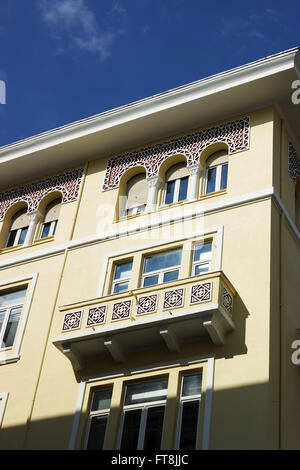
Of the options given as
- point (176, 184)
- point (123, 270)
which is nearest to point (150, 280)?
point (123, 270)

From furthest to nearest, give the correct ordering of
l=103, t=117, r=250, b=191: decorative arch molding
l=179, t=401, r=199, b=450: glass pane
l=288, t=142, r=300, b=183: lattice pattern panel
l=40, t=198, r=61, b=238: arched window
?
1. l=40, t=198, r=61, b=238: arched window
2. l=288, t=142, r=300, b=183: lattice pattern panel
3. l=103, t=117, r=250, b=191: decorative arch molding
4. l=179, t=401, r=199, b=450: glass pane

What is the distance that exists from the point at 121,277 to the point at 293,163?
4946 mm

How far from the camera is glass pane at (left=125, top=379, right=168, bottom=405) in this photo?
1490 cm

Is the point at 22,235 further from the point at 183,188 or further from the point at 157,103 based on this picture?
the point at 157,103

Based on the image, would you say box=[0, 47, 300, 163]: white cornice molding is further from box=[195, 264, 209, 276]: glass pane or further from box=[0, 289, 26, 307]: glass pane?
box=[195, 264, 209, 276]: glass pane

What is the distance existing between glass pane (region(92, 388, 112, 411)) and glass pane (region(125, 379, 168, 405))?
0.42 m

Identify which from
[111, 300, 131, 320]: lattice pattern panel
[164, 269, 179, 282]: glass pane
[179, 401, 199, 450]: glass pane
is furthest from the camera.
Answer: [164, 269, 179, 282]: glass pane

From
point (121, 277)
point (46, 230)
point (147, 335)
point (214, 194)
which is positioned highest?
point (46, 230)

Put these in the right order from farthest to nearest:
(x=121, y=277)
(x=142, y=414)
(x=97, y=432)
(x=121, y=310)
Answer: (x=121, y=277), (x=121, y=310), (x=97, y=432), (x=142, y=414)

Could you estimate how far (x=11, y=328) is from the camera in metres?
18.0

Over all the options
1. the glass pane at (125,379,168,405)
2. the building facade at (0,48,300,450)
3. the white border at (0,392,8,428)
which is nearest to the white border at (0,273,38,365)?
the building facade at (0,48,300,450)
